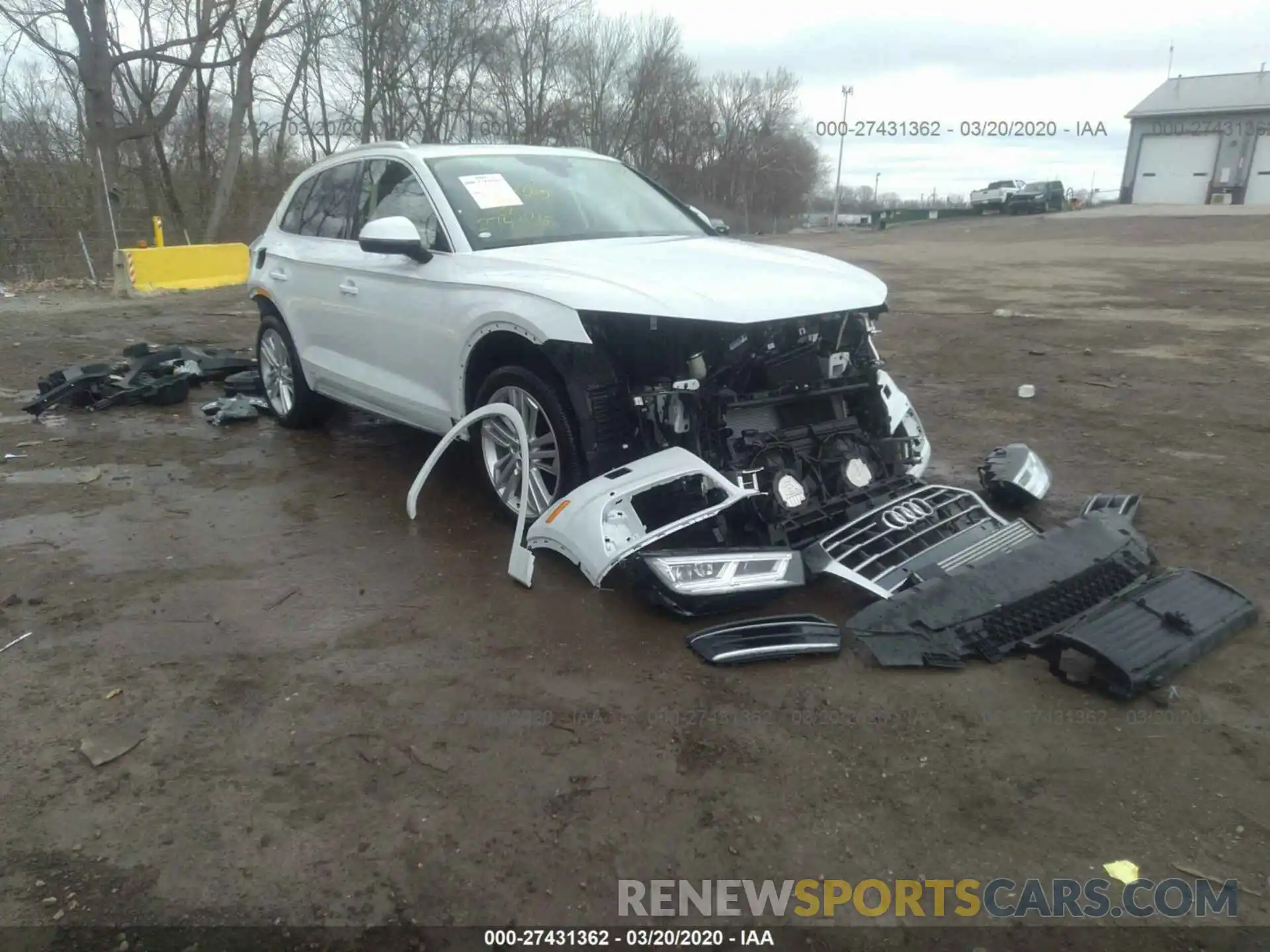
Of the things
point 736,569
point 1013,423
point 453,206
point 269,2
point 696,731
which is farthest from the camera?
point 269,2

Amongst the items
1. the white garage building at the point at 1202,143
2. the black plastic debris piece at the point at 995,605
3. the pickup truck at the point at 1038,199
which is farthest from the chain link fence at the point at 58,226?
the white garage building at the point at 1202,143

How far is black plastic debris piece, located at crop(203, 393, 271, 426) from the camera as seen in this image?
707 centimetres

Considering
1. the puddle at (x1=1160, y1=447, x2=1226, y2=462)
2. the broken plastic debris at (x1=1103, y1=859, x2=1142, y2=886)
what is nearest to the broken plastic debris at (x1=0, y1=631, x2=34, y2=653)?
the broken plastic debris at (x1=1103, y1=859, x2=1142, y2=886)

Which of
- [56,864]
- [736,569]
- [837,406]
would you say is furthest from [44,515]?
[837,406]

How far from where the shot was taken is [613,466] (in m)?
4.09

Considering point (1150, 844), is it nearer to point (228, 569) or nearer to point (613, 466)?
point (613, 466)

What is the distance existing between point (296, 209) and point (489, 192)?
2194mm

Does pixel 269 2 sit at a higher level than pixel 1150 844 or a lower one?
higher

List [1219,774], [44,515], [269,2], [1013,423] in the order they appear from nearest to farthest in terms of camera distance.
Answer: [1219,774]
[44,515]
[1013,423]
[269,2]

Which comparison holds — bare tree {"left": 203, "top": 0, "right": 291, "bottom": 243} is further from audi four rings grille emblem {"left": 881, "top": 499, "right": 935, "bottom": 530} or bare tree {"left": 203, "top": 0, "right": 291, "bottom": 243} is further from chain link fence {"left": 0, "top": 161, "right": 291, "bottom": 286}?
audi four rings grille emblem {"left": 881, "top": 499, "right": 935, "bottom": 530}

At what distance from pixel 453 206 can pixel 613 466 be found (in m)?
1.74

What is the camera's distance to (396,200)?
516 centimetres

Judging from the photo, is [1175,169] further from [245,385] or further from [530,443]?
[530,443]

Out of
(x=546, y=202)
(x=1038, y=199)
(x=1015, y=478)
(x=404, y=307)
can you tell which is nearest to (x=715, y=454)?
(x=1015, y=478)
